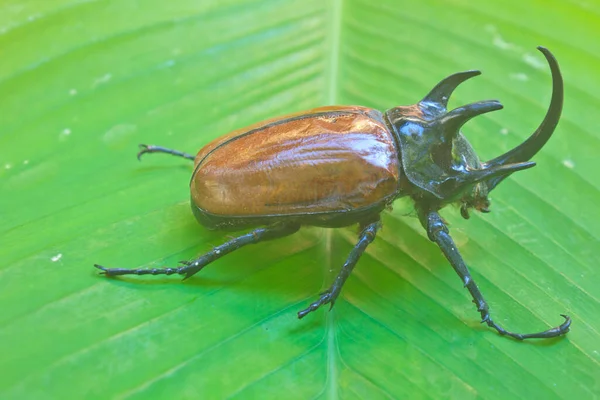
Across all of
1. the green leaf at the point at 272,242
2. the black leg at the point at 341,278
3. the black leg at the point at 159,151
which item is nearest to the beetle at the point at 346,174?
the black leg at the point at 341,278

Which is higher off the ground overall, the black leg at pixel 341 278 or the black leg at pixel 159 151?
the black leg at pixel 159 151

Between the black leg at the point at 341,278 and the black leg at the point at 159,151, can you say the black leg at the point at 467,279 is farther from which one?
the black leg at the point at 159,151

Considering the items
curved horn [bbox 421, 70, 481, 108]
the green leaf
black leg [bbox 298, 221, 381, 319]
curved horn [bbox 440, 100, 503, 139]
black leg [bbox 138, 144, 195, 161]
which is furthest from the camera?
black leg [bbox 138, 144, 195, 161]

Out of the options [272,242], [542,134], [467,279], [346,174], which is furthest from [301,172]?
[542,134]

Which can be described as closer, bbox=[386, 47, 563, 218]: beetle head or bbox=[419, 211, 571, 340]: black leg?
bbox=[419, 211, 571, 340]: black leg

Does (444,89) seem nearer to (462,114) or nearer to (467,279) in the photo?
(462,114)

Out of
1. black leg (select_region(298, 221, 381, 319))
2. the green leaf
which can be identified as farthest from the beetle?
the green leaf

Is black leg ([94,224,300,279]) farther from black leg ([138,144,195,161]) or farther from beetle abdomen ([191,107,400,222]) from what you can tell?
black leg ([138,144,195,161])

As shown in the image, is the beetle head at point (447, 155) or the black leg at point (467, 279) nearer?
the black leg at point (467, 279)

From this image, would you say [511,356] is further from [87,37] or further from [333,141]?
[87,37]
